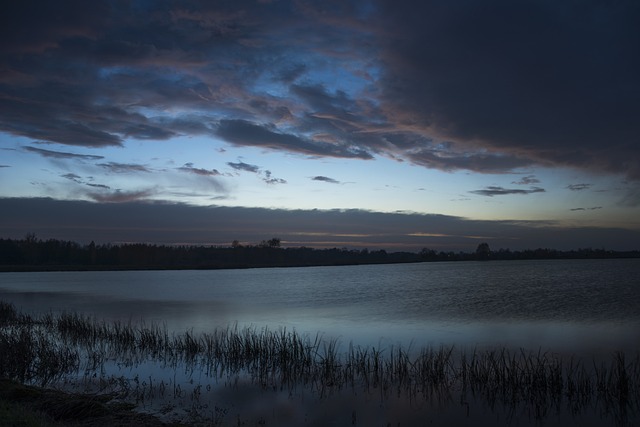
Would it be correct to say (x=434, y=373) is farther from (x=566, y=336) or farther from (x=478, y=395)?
(x=566, y=336)

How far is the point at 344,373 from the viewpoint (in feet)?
42.8

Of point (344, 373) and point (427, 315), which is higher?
point (344, 373)

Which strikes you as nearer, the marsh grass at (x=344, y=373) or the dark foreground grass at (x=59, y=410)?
the dark foreground grass at (x=59, y=410)

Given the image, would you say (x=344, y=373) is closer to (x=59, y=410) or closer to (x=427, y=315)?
(x=59, y=410)

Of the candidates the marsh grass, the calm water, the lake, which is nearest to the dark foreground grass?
the marsh grass

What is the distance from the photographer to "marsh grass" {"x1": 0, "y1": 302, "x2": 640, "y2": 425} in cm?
1093

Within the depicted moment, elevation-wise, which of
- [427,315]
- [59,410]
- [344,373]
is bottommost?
[427,315]

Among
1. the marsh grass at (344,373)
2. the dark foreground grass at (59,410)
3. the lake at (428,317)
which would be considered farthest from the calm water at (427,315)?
the dark foreground grass at (59,410)

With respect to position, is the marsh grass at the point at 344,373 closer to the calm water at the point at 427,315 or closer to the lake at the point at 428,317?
the lake at the point at 428,317

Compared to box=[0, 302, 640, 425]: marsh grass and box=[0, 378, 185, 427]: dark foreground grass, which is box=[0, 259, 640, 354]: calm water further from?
box=[0, 378, 185, 427]: dark foreground grass

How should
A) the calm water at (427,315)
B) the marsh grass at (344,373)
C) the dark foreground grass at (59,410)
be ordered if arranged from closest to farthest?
1. the dark foreground grass at (59,410)
2. the marsh grass at (344,373)
3. the calm water at (427,315)

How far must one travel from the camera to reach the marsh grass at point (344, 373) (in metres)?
10.9

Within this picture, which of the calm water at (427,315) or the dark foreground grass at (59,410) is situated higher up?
the dark foreground grass at (59,410)

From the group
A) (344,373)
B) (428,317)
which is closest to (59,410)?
(344,373)
